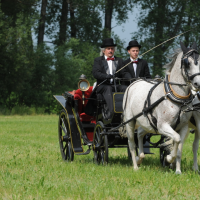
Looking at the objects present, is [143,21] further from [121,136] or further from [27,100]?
[121,136]

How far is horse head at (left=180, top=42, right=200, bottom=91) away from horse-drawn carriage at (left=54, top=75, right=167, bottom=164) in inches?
67.4

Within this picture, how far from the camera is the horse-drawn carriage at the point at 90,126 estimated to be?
7.39 meters

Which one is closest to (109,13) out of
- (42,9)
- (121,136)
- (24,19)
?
(42,9)

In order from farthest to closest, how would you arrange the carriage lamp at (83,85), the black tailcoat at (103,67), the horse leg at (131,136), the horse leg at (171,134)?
the carriage lamp at (83,85) → the black tailcoat at (103,67) → the horse leg at (131,136) → the horse leg at (171,134)

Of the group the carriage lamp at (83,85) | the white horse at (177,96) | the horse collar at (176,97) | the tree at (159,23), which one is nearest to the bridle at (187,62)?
the white horse at (177,96)

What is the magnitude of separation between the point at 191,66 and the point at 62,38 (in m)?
29.5

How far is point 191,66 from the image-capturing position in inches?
224

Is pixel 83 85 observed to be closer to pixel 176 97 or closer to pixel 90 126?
pixel 90 126

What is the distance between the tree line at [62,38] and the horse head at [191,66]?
64.1 feet

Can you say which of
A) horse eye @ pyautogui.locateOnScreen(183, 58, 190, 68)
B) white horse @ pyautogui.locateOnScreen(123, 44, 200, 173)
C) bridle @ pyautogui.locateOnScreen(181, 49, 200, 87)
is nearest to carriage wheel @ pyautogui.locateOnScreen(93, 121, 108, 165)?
white horse @ pyautogui.locateOnScreen(123, 44, 200, 173)

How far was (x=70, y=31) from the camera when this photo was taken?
35.4m

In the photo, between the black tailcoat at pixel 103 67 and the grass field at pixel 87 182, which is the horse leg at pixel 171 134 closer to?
the grass field at pixel 87 182

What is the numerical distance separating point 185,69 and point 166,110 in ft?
2.23

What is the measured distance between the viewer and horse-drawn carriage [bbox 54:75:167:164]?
739 centimetres
